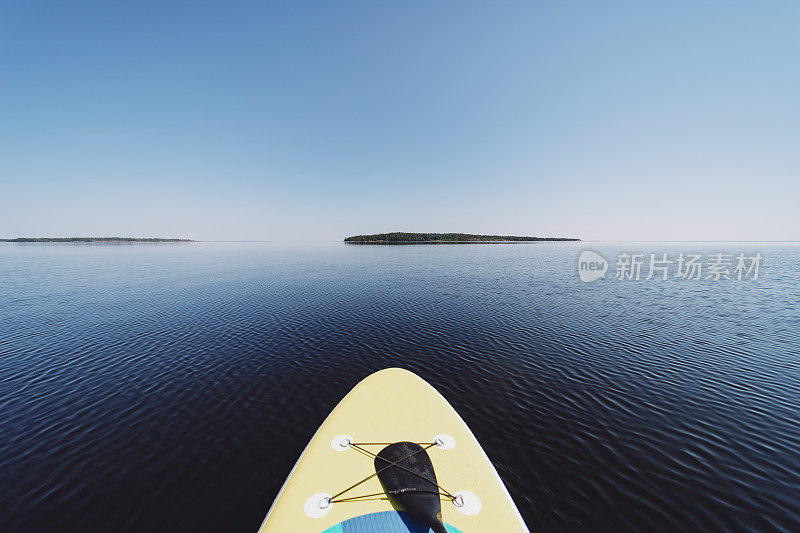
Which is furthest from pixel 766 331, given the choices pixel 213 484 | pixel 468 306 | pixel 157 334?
pixel 157 334

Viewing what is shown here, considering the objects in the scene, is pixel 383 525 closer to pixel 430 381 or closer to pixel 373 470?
pixel 373 470

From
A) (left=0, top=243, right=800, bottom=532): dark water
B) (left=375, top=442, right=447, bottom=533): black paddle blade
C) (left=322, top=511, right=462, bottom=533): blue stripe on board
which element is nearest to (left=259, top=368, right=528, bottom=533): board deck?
(left=322, top=511, right=462, bottom=533): blue stripe on board

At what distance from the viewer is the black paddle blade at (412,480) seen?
6492 mm

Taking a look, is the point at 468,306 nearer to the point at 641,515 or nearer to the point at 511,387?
the point at 511,387

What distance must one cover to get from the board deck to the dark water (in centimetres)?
240

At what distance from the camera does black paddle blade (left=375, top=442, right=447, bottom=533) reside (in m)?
6.49

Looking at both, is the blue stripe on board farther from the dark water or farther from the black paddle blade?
the dark water

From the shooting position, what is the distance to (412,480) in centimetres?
745

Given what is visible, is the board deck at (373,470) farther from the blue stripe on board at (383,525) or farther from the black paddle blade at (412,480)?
the black paddle blade at (412,480)

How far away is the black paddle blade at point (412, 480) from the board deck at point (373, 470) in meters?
0.28

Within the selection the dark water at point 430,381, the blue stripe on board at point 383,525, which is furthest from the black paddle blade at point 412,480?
the dark water at point 430,381

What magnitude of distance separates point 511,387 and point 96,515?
58.9ft

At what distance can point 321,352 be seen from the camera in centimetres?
2002

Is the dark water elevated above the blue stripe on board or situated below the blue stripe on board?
below
